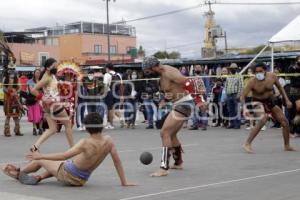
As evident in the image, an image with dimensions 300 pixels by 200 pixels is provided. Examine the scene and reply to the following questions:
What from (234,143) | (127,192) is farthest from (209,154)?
(127,192)

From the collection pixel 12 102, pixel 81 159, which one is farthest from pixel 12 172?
pixel 12 102

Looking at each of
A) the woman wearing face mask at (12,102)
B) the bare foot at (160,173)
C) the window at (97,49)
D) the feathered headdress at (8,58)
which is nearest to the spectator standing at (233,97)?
the woman wearing face mask at (12,102)

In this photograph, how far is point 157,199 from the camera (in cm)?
730

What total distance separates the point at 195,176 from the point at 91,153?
76.7 inches

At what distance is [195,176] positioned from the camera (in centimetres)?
915

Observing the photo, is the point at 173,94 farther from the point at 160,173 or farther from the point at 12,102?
the point at 12,102

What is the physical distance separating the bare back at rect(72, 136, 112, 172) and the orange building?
197 ft

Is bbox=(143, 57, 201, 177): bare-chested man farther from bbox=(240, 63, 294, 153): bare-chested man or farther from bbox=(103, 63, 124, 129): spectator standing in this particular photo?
bbox=(103, 63, 124, 129): spectator standing

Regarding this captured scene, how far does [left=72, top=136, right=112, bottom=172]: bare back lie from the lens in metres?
7.92

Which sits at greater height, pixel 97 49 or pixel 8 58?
pixel 97 49

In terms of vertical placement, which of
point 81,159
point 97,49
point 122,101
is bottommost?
point 81,159

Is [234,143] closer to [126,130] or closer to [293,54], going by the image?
[126,130]

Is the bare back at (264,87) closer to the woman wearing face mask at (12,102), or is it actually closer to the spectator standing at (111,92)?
the spectator standing at (111,92)

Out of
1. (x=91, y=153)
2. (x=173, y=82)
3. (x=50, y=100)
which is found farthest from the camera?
(x=50, y=100)
